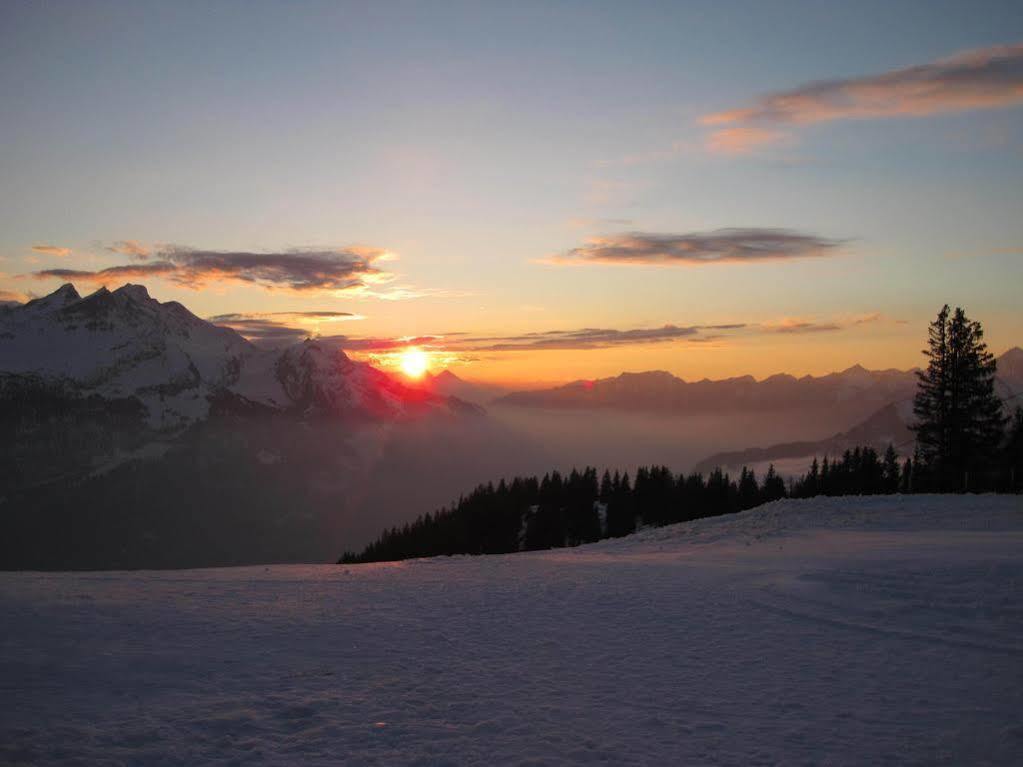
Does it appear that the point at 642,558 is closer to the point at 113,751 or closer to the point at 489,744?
the point at 489,744

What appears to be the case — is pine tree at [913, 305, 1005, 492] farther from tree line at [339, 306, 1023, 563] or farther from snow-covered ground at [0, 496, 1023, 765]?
snow-covered ground at [0, 496, 1023, 765]

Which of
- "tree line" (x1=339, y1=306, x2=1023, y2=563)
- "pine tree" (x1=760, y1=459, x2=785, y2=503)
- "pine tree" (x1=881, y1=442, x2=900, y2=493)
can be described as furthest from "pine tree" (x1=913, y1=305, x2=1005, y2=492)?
"pine tree" (x1=760, y1=459, x2=785, y2=503)

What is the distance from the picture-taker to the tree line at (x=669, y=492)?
52156 mm

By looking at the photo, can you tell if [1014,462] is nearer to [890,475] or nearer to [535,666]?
[890,475]

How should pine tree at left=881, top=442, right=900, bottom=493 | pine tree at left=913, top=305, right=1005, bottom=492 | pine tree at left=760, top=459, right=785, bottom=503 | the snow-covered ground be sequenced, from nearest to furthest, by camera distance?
1. the snow-covered ground
2. pine tree at left=913, top=305, right=1005, bottom=492
3. pine tree at left=881, top=442, right=900, bottom=493
4. pine tree at left=760, top=459, right=785, bottom=503

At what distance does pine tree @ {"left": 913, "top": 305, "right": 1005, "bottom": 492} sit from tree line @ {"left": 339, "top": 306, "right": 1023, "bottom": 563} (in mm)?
94

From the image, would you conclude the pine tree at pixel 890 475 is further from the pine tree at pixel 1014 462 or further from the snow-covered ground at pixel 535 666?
the snow-covered ground at pixel 535 666

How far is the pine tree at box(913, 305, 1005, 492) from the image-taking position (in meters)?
51.1

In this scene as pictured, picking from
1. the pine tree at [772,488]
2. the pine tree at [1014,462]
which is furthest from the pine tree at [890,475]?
the pine tree at [772,488]

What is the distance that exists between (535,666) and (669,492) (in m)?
81.4

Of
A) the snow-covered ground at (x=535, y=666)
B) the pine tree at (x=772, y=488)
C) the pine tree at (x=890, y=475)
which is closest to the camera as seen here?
the snow-covered ground at (x=535, y=666)

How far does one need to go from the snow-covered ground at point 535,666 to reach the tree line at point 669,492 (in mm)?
36791

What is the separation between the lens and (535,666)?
1199 cm

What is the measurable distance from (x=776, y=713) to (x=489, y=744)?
13.5 ft
